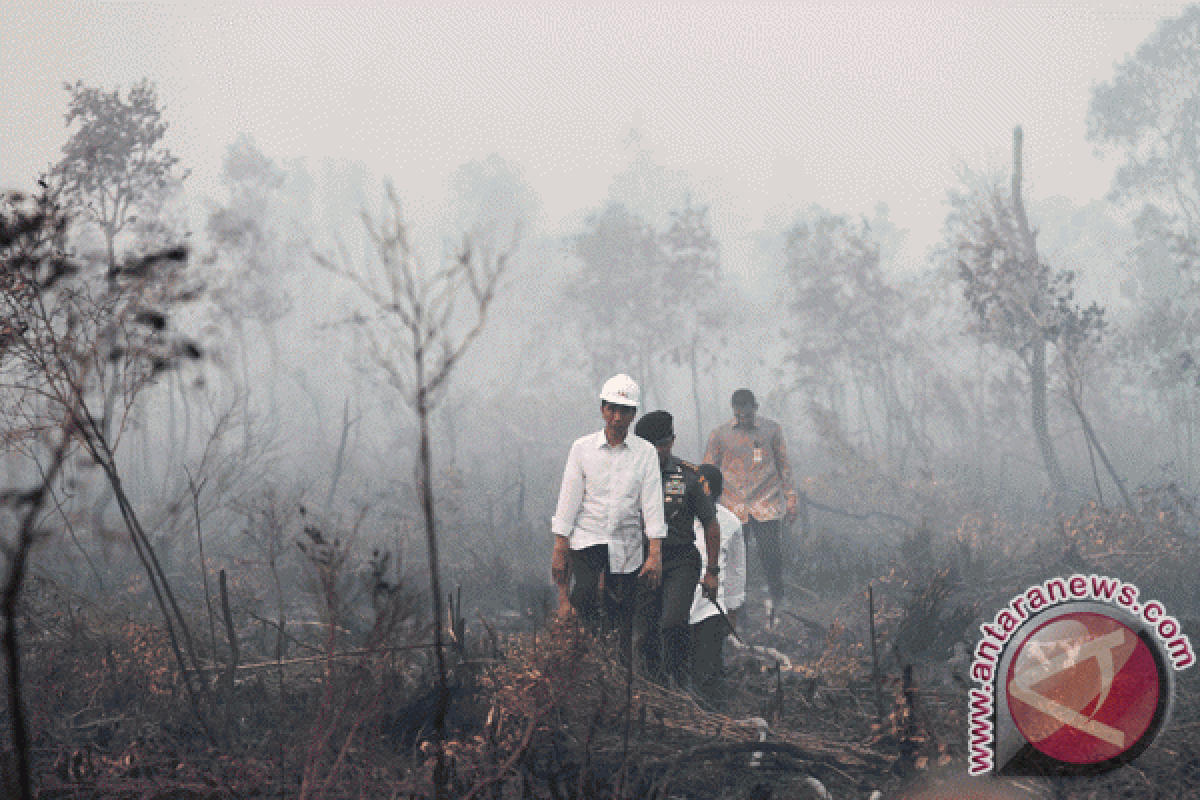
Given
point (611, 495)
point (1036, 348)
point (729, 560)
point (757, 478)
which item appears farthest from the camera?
point (1036, 348)

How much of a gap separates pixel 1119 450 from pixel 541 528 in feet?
52.0

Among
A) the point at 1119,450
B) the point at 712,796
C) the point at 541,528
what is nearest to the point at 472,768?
the point at 712,796

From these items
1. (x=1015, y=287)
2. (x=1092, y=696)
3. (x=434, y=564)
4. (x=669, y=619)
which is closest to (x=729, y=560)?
(x=669, y=619)

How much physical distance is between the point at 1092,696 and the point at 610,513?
8.11 ft

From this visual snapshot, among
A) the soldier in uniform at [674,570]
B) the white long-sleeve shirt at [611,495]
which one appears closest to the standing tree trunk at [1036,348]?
the soldier in uniform at [674,570]

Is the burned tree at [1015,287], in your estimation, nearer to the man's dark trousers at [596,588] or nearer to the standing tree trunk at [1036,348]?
the standing tree trunk at [1036,348]

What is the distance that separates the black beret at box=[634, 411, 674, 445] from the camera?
5.13m

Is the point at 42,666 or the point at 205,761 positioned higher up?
the point at 42,666

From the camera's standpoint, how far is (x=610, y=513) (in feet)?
15.1

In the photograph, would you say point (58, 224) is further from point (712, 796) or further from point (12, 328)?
point (712, 796)

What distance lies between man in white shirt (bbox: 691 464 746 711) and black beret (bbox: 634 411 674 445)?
391 millimetres

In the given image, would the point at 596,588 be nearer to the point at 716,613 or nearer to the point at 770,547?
the point at 716,613

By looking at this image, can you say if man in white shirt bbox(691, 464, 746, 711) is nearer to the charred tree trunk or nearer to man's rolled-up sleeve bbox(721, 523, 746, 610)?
man's rolled-up sleeve bbox(721, 523, 746, 610)

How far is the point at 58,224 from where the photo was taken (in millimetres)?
3691
